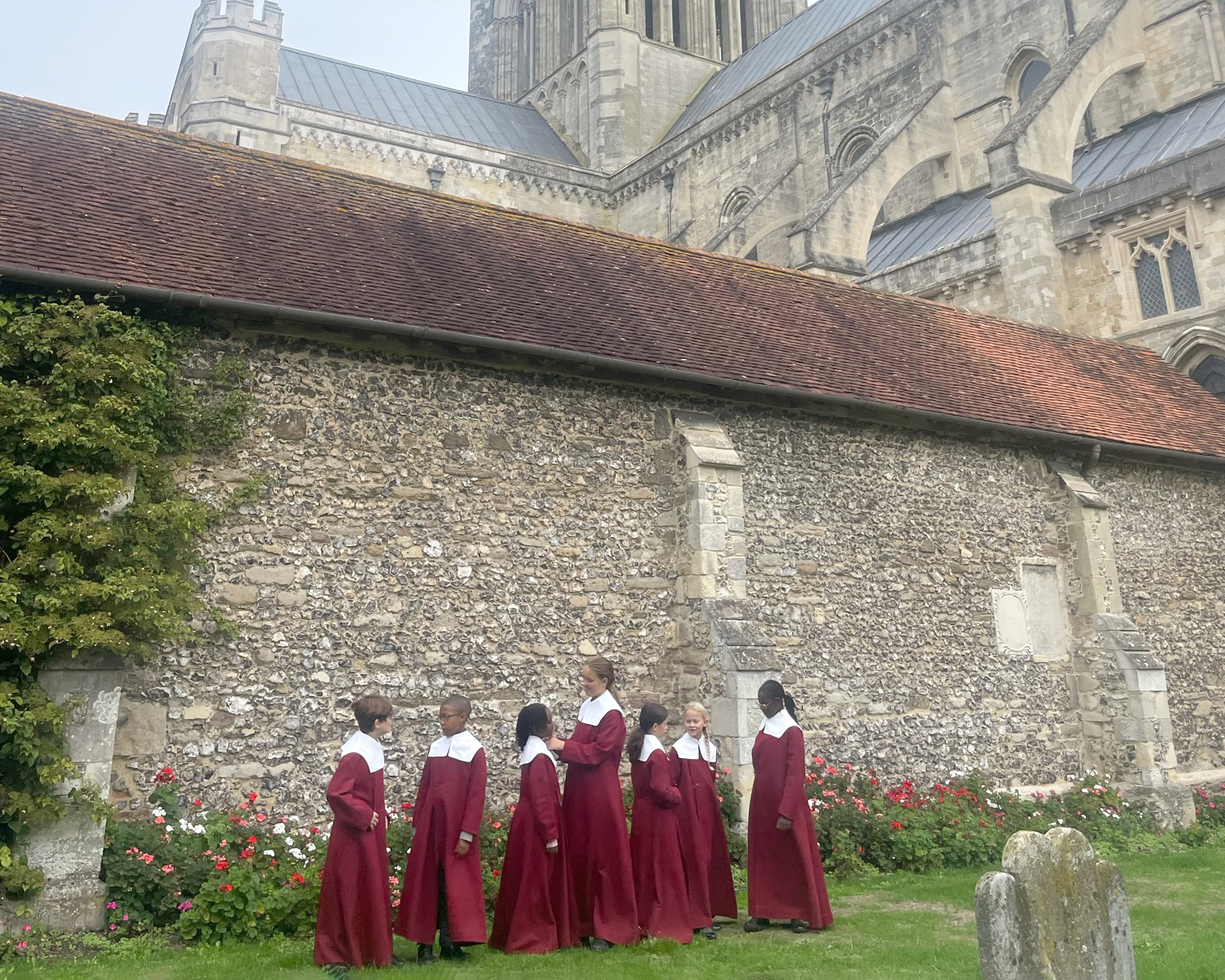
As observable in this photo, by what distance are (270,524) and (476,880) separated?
335 cm

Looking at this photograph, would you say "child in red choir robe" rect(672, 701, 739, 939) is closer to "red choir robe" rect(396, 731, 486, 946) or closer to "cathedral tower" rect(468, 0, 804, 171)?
"red choir robe" rect(396, 731, 486, 946)

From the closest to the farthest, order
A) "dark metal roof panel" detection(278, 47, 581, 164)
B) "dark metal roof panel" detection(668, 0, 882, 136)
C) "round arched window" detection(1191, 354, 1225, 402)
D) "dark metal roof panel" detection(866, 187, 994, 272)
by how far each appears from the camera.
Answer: "round arched window" detection(1191, 354, 1225, 402), "dark metal roof panel" detection(866, 187, 994, 272), "dark metal roof panel" detection(668, 0, 882, 136), "dark metal roof panel" detection(278, 47, 581, 164)

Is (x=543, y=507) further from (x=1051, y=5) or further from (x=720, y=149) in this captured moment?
(x=720, y=149)

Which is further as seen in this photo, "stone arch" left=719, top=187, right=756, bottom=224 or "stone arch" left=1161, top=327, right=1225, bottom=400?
"stone arch" left=719, top=187, right=756, bottom=224

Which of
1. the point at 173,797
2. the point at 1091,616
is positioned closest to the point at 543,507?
the point at 173,797

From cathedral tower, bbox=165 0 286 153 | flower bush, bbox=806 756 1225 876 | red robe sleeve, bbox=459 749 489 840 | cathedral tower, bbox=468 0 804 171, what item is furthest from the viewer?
cathedral tower, bbox=468 0 804 171

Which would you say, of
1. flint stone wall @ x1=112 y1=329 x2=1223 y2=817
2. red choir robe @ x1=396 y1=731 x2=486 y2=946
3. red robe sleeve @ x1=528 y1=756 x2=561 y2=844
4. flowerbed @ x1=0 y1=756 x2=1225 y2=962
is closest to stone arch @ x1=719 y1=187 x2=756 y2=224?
flint stone wall @ x1=112 y1=329 x2=1223 y2=817

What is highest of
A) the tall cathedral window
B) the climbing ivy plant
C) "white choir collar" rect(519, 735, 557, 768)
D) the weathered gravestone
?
the tall cathedral window

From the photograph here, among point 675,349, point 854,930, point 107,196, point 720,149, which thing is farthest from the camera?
point 720,149

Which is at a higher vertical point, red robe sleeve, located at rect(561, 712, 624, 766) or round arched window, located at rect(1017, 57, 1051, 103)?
round arched window, located at rect(1017, 57, 1051, 103)

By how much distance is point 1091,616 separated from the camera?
11.4 metres

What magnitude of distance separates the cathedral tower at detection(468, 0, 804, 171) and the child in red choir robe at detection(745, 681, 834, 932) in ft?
99.6

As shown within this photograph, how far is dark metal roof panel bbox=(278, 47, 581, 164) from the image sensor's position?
3183cm

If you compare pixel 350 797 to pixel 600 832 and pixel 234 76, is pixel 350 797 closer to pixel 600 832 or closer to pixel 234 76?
pixel 600 832
